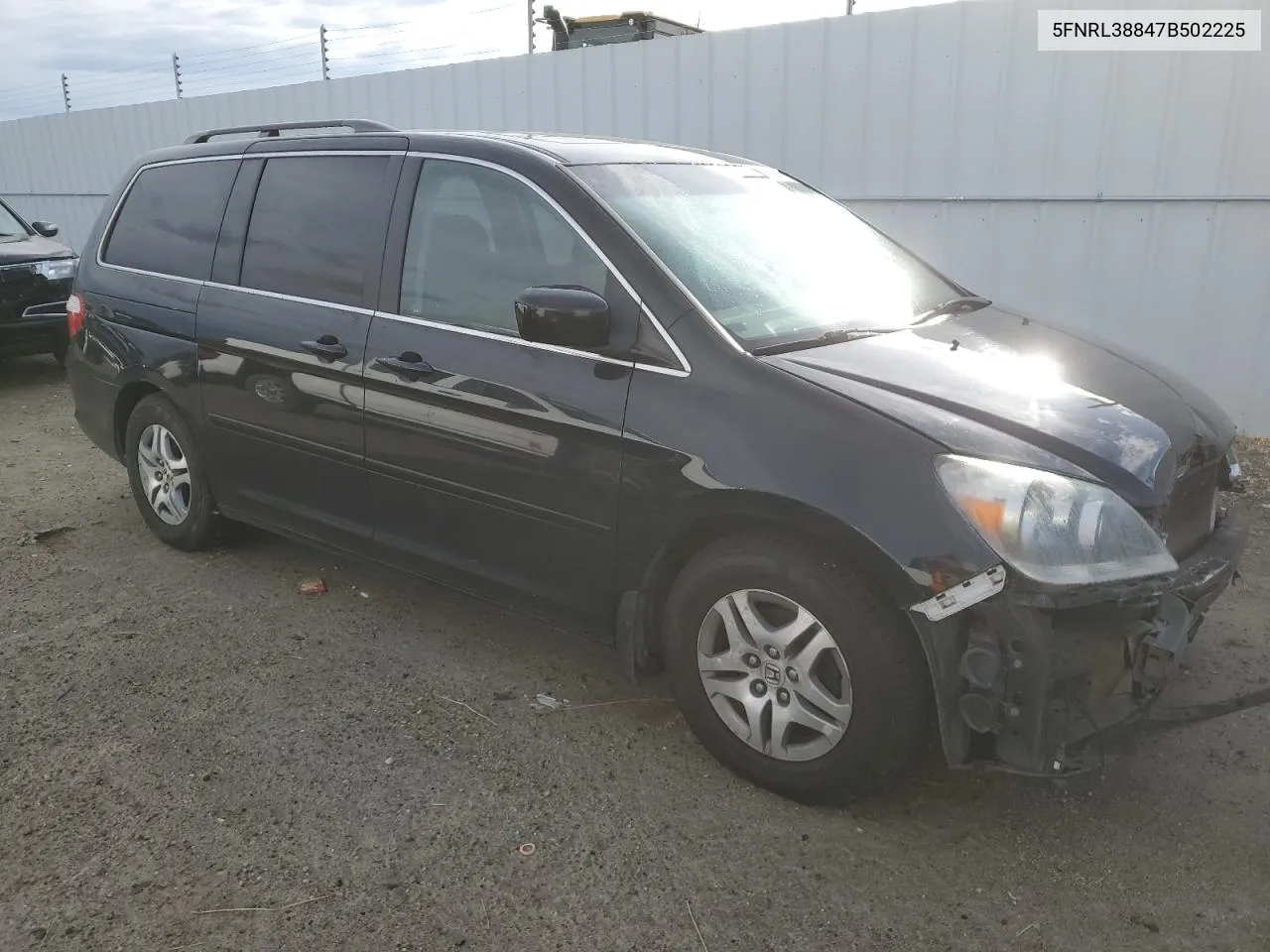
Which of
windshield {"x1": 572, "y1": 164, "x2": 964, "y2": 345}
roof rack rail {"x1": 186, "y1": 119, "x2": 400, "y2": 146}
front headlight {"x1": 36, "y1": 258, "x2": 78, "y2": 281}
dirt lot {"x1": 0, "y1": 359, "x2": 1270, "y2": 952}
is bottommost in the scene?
dirt lot {"x1": 0, "y1": 359, "x2": 1270, "y2": 952}

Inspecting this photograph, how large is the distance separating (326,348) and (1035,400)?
95.7 inches

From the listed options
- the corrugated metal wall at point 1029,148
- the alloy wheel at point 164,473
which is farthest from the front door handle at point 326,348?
the corrugated metal wall at point 1029,148

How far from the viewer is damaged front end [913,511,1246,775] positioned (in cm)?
235

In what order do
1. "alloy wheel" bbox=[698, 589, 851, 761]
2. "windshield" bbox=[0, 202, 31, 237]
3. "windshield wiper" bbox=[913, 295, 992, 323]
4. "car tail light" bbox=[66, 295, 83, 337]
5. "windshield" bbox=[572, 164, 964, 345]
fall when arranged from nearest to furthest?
1. "alloy wheel" bbox=[698, 589, 851, 761]
2. "windshield" bbox=[572, 164, 964, 345]
3. "windshield wiper" bbox=[913, 295, 992, 323]
4. "car tail light" bbox=[66, 295, 83, 337]
5. "windshield" bbox=[0, 202, 31, 237]

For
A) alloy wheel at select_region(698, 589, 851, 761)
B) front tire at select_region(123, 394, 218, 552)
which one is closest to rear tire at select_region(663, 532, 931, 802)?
alloy wheel at select_region(698, 589, 851, 761)

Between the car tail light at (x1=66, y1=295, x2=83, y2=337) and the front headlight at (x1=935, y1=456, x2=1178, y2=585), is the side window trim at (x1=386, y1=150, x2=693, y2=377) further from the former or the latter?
the car tail light at (x1=66, y1=295, x2=83, y2=337)

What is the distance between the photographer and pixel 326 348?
144 inches

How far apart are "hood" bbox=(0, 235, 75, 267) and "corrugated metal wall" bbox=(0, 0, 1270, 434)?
202 inches

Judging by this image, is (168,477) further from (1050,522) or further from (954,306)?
(1050,522)

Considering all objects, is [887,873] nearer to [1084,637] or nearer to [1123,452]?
[1084,637]

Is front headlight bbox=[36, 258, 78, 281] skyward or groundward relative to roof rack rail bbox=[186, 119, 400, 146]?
groundward

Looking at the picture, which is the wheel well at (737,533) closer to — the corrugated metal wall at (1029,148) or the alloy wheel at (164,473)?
the alloy wheel at (164,473)

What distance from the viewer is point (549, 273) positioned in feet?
10.5

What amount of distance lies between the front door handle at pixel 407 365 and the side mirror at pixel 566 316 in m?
0.58
